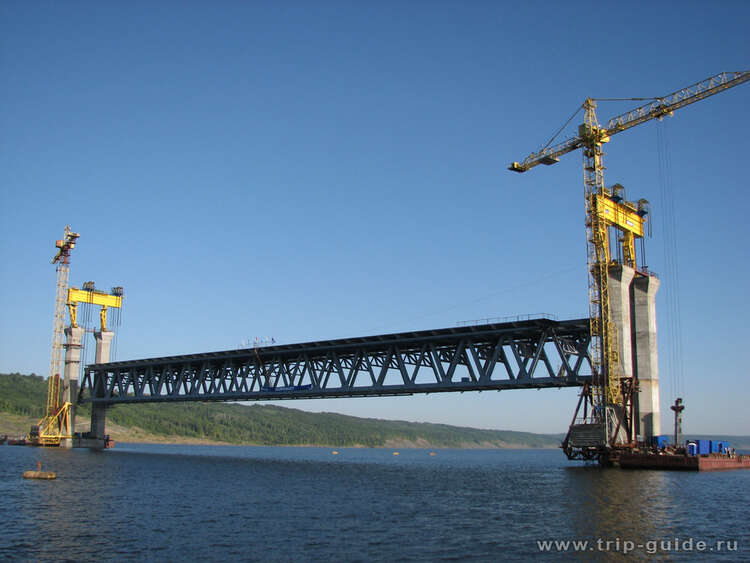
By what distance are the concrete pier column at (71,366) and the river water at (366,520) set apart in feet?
218

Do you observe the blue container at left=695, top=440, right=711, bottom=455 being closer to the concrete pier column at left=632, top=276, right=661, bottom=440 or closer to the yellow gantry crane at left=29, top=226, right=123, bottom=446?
the concrete pier column at left=632, top=276, right=661, bottom=440

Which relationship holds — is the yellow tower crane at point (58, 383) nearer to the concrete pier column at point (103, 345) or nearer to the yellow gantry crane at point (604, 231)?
the concrete pier column at point (103, 345)

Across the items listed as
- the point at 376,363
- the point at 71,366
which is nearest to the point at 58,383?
the point at 71,366

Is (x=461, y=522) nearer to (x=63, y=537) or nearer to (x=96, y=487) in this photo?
(x=63, y=537)

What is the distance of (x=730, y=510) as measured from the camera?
1843 inches

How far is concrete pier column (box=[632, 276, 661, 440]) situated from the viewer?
260 ft

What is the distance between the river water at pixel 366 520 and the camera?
31150 millimetres

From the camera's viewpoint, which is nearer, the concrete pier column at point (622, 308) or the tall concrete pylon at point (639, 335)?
the tall concrete pylon at point (639, 335)

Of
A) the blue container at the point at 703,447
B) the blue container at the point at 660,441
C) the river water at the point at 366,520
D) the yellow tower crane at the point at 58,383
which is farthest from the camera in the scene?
the yellow tower crane at the point at 58,383

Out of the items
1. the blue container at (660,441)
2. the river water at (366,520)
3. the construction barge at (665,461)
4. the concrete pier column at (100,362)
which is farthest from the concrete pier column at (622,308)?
the concrete pier column at (100,362)

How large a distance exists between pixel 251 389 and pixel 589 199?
188 ft

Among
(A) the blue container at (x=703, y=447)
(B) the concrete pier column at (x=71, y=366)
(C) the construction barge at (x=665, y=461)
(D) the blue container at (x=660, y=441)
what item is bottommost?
(C) the construction barge at (x=665, y=461)

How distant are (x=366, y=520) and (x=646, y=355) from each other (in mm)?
53741

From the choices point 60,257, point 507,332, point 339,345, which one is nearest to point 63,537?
point 507,332
